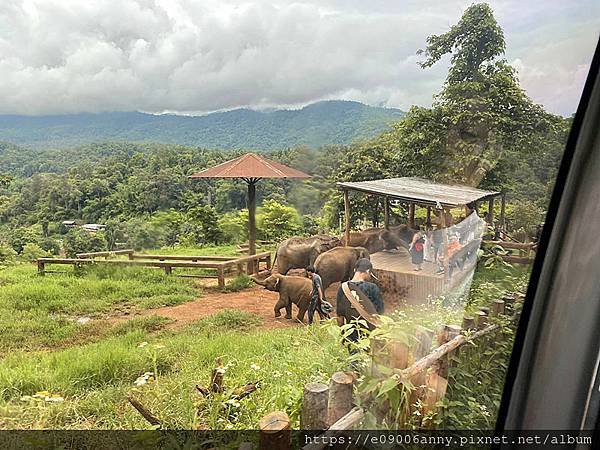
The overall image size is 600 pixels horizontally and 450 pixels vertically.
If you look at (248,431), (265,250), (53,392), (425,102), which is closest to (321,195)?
(265,250)

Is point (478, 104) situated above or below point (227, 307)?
above

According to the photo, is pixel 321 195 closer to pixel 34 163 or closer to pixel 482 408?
pixel 34 163

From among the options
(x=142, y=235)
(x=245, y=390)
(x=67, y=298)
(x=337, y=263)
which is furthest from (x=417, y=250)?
(x=67, y=298)

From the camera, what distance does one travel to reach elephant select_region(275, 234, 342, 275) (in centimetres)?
97

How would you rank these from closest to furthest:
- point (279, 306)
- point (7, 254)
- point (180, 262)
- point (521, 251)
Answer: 1. point (7, 254)
2. point (180, 262)
3. point (279, 306)
4. point (521, 251)

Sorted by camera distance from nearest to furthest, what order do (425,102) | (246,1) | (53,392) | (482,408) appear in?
(53,392)
(246,1)
(425,102)
(482,408)

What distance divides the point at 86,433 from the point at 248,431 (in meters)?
0.26

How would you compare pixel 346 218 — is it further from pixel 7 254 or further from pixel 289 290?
pixel 7 254

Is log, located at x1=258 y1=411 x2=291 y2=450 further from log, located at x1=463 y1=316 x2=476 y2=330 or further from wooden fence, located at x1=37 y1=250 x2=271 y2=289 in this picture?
log, located at x1=463 y1=316 x2=476 y2=330

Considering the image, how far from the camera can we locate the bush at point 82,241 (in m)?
0.82

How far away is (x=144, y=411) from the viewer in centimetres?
81

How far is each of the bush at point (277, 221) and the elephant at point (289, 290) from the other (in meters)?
0.08

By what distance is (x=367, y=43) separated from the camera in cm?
98

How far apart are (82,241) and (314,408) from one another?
493 mm
